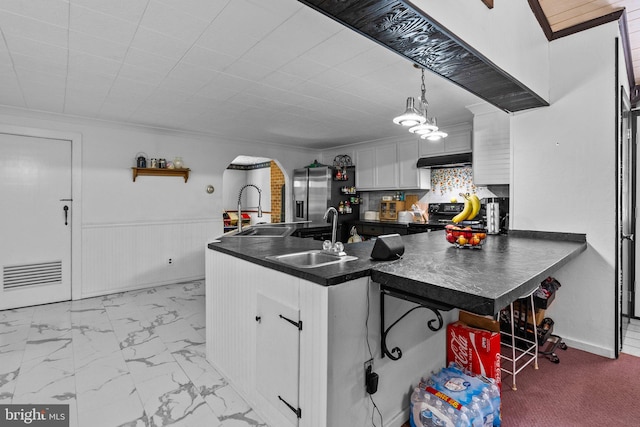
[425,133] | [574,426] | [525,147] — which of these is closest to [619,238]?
[525,147]

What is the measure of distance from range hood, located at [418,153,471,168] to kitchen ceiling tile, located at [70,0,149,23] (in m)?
3.83

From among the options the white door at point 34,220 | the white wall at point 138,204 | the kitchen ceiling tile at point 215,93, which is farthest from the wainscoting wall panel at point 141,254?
the kitchen ceiling tile at point 215,93

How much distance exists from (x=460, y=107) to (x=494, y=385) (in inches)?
116

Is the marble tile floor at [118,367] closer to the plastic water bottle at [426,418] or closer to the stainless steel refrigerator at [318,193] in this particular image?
the plastic water bottle at [426,418]

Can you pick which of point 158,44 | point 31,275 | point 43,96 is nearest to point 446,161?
point 158,44

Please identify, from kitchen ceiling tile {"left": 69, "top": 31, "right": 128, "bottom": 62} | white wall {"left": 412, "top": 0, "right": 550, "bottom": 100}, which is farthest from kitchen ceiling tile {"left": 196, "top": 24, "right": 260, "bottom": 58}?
white wall {"left": 412, "top": 0, "right": 550, "bottom": 100}

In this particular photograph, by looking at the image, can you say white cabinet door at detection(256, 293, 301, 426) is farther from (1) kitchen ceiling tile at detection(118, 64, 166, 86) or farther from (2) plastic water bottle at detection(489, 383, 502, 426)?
(1) kitchen ceiling tile at detection(118, 64, 166, 86)

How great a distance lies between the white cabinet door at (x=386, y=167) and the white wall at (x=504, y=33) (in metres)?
2.64

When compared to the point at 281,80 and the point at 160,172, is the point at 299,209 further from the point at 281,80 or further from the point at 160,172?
the point at 281,80

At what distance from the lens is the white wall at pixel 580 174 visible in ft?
8.27

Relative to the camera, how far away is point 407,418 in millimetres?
1810

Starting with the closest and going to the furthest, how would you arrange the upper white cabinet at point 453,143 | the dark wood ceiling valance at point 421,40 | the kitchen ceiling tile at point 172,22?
the dark wood ceiling valance at point 421,40, the kitchen ceiling tile at point 172,22, the upper white cabinet at point 453,143

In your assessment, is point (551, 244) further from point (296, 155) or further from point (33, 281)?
point (33, 281)

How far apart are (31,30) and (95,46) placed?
33cm
